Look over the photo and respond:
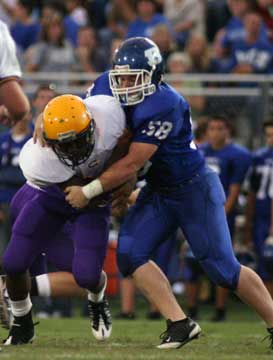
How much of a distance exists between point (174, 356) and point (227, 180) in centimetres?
481

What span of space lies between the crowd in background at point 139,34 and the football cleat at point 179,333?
377cm

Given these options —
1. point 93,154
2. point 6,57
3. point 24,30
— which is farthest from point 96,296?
point 24,30

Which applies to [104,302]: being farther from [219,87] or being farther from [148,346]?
[219,87]

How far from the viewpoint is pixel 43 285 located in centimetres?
686

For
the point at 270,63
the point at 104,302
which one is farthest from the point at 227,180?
the point at 104,302

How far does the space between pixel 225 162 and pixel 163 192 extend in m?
4.03

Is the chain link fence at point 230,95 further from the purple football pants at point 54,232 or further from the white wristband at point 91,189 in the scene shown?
the white wristband at point 91,189

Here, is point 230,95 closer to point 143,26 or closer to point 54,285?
point 143,26

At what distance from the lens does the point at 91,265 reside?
242 inches

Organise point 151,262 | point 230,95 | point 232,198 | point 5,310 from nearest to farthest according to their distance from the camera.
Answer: point 151,262 → point 5,310 → point 232,198 → point 230,95

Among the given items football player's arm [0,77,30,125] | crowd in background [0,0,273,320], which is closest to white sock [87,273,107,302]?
football player's arm [0,77,30,125]

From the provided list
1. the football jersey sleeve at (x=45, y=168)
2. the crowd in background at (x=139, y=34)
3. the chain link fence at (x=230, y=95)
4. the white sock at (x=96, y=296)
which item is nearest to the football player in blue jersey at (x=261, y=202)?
the crowd in background at (x=139, y=34)

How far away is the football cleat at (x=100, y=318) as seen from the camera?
21.8 ft

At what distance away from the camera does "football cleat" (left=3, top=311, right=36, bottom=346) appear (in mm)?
6262
